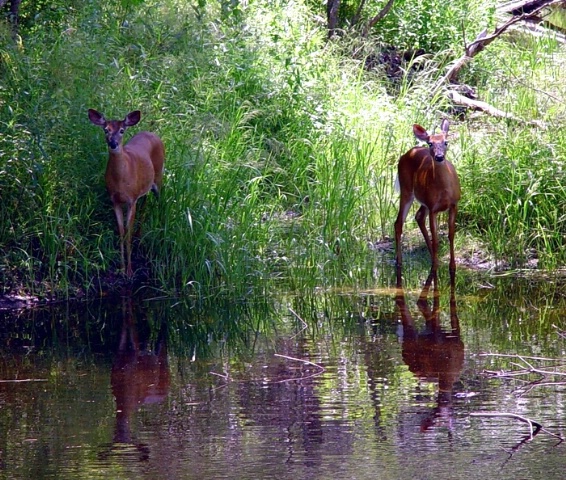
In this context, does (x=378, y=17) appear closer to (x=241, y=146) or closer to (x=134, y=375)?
(x=241, y=146)

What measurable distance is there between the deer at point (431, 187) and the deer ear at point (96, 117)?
307cm

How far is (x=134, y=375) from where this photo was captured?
6.26 meters

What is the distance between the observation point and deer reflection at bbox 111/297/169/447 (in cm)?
542

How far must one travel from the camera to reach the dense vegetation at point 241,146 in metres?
8.77

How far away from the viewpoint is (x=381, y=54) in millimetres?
14109

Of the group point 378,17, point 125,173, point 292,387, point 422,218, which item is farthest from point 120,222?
point 378,17

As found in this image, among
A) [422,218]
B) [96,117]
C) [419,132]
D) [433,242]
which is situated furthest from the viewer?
[422,218]

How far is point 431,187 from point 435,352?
135 inches

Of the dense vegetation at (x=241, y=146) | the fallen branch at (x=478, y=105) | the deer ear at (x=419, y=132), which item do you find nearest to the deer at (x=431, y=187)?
the deer ear at (x=419, y=132)

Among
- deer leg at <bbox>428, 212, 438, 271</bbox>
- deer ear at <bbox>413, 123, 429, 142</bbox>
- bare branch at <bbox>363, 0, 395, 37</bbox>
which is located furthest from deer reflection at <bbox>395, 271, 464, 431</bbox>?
bare branch at <bbox>363, 0, 395, 37</bbox>

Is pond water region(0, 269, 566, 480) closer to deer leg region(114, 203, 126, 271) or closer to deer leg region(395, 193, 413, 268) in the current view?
deer leg region(114, 203, 126, 271)

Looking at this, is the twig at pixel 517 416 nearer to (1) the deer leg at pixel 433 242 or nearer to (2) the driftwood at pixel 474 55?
(1) the deer leg at pixel 433 242

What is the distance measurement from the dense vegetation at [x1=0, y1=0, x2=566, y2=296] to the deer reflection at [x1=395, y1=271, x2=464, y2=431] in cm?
138

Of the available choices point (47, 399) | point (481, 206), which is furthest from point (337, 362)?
point (481, 206)
